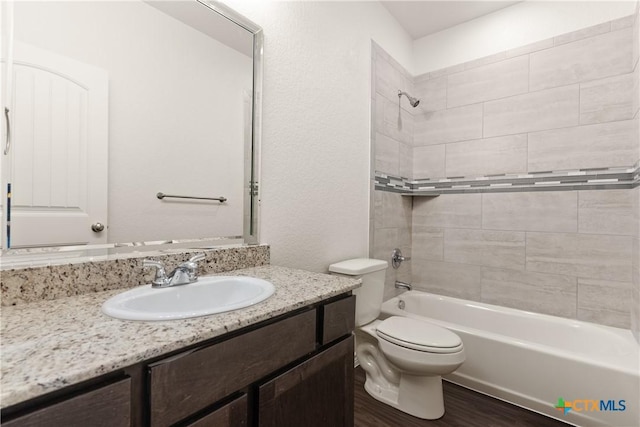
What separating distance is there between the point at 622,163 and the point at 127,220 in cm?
276

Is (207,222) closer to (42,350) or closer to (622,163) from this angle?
(42,350)

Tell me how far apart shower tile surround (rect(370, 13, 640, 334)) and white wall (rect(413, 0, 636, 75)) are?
61 mm

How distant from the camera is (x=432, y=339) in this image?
63.5 inches

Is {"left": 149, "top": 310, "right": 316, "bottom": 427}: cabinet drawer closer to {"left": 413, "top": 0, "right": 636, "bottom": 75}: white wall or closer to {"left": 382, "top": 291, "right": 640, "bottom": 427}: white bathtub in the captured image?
{"left": 382, "top": 291, "right": 640, "bottom": 427}: white bathtub

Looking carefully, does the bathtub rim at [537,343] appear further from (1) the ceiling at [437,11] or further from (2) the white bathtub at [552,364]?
(1) the ceiling at [437,11]

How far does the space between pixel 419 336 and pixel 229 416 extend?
122 cm

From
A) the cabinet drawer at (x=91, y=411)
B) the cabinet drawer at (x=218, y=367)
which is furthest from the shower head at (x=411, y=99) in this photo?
the cabinet drawer at (x=91, y=411)

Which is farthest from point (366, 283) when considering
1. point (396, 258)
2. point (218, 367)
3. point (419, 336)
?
point (218, 367)

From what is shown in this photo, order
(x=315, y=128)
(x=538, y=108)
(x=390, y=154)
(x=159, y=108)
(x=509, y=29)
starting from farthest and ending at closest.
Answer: (x=390, y=154)
(x=509, y=29)
(x=538, y=108)
(x=315, y=128)
(x=159, y=108)

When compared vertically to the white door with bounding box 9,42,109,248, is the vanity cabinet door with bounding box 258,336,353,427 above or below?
below

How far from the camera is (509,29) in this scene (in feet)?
7.66

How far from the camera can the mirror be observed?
86 centimetres

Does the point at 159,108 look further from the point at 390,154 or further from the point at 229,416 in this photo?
the point at 390,154

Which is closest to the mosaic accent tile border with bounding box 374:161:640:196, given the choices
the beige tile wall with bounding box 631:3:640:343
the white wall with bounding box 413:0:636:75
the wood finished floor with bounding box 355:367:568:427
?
the beige tile wall with bounding box 631:3:640:343
